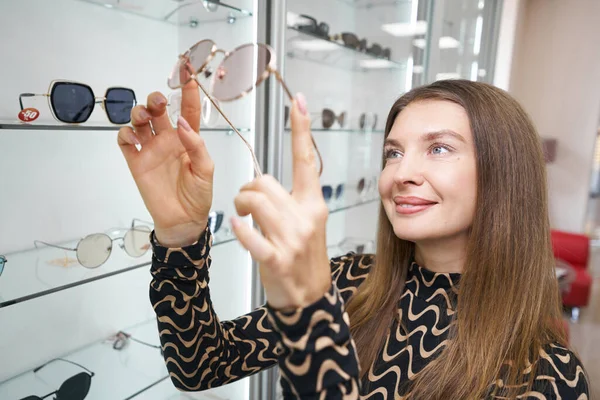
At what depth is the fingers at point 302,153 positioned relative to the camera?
44 centimetres

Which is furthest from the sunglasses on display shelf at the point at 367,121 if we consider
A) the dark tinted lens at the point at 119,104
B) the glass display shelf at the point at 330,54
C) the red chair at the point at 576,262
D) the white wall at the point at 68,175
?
the red chair at the point at 576,262

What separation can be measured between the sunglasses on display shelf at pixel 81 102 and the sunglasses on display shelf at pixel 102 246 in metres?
0.28

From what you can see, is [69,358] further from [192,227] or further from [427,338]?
[427,338]

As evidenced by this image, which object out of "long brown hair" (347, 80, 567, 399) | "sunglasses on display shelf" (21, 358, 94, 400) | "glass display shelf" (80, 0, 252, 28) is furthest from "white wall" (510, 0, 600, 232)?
"sunglasses on display shelf" (21, 358, 94, 400)

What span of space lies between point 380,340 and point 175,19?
1.00 m

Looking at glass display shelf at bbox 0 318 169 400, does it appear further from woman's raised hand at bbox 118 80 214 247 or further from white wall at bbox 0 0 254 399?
woman's raised hand at bbox 118 80 214 247

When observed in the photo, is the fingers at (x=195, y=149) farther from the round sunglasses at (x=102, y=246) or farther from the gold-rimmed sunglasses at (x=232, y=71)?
the round sunglasses at (x=102, y=246)

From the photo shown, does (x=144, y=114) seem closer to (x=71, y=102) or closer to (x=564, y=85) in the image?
(x=71, y=102)

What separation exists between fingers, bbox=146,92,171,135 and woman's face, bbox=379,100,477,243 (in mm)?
405

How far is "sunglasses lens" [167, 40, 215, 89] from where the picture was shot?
627 mm

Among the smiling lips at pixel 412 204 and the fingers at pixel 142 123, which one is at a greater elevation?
the fingers at pixel 142 123

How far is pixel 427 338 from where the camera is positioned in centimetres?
79

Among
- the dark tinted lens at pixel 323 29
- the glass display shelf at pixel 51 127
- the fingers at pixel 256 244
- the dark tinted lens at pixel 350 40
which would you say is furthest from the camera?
the dark tinted lens at pixel 350 40

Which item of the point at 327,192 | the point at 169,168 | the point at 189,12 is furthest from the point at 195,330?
the point at 327,192
